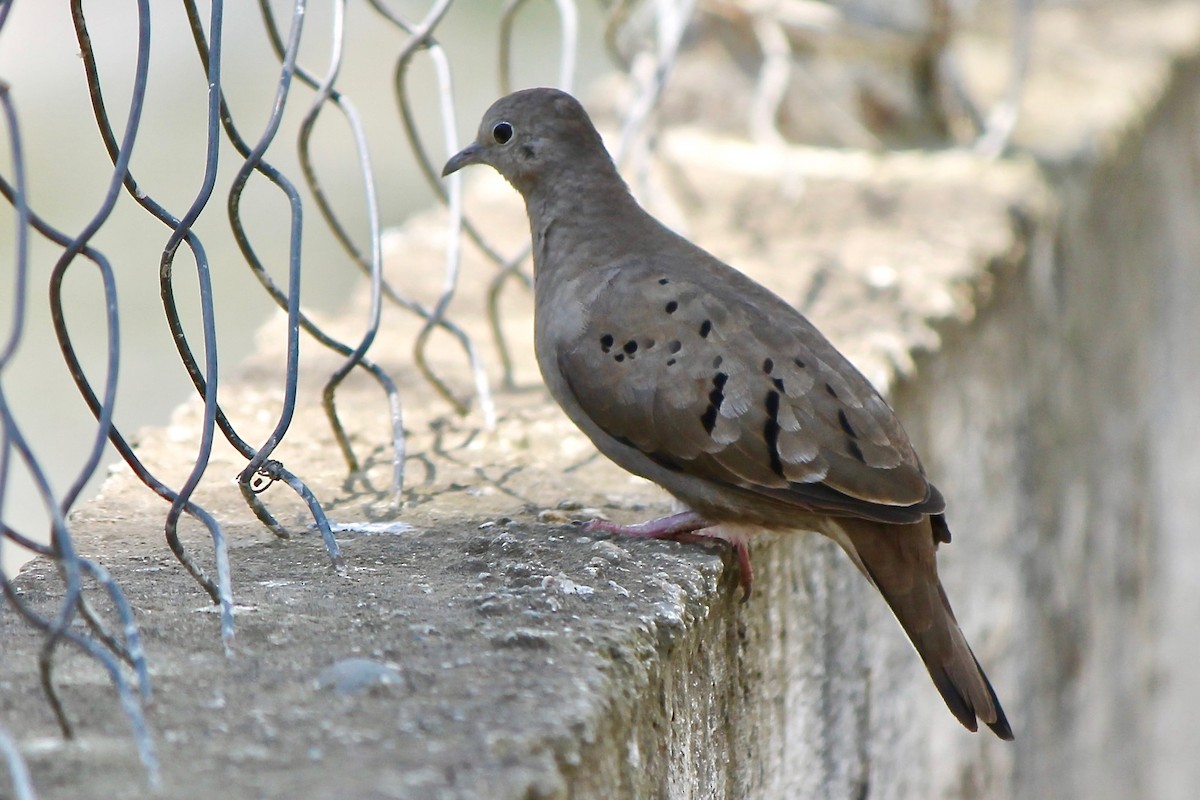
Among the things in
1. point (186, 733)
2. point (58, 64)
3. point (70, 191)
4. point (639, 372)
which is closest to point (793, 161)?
point (639, 372)

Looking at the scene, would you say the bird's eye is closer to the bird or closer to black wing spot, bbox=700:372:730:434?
the bird

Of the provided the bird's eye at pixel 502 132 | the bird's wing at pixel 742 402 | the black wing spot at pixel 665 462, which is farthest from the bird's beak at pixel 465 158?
the black wing spot at pixel 665 462

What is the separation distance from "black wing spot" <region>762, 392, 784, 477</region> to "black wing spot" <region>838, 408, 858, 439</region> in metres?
0.12

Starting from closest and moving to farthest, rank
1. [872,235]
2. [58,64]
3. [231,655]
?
[231,655]
[872,235]
[58,64]

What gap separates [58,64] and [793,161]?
6188 millimetres

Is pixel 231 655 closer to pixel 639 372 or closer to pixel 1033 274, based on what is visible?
pixel 639 372

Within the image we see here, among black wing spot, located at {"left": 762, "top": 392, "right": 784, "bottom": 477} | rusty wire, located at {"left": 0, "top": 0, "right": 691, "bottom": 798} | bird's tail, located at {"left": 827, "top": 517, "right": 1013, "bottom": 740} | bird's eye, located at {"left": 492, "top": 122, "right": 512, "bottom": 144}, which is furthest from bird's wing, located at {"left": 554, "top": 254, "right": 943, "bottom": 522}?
bird's eye, located at {"left": 492, "top": 122, "right": 512, "bottom": 144}

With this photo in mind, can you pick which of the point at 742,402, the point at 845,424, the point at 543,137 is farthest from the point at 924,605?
the point at 543,137

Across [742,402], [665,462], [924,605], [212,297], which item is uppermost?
[212,297]

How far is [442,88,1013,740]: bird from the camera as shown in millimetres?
2521

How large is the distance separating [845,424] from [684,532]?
0.35 metres

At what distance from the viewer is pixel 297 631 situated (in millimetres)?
2025

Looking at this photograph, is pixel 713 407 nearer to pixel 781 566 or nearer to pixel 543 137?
pixel 781 566

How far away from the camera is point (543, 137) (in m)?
3.18
